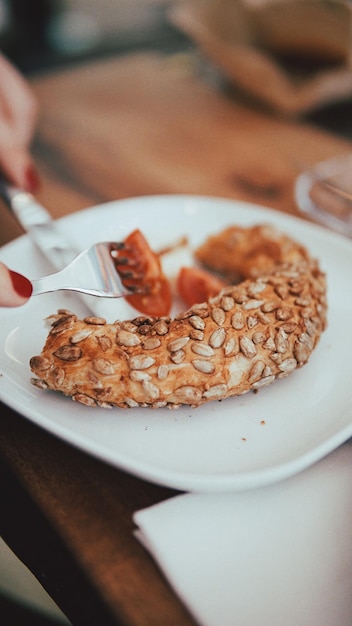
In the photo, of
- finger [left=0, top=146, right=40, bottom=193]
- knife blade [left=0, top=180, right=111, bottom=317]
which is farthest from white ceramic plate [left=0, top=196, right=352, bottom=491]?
finger [left=0, top=146, right=40, bottom=193]

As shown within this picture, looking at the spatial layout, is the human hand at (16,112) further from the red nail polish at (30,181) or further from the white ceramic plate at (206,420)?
the white ceramic plate at (206,420)

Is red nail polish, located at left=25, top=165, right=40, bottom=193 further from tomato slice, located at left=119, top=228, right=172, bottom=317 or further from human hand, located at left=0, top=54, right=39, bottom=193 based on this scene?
tomato slice, located at left=119, top=228, right=172, bottom=317

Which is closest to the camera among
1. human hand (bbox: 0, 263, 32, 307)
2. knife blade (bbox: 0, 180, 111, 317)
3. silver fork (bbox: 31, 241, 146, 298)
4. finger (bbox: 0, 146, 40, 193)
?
human hand (bbox: 0, 263, 32, 307)

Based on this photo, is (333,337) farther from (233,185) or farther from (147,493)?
(233,185)

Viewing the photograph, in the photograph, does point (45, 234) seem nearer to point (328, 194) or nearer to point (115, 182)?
point (115, 182)

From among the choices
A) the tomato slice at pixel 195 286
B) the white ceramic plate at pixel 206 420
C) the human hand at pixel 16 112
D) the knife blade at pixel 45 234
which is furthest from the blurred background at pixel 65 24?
the white ceramic plate at pixel 206 420
